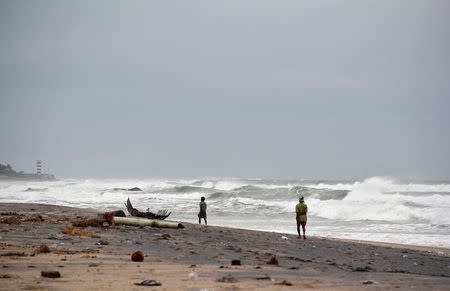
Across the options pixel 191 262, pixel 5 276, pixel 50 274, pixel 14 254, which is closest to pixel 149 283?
pixel 50 274

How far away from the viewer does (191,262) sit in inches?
415

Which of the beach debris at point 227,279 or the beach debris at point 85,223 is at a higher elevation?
the beach debris at point 85,223

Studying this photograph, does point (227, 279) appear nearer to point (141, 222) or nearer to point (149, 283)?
point (149, 283)

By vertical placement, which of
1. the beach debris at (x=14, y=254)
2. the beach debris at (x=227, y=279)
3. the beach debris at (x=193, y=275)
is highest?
the beach debris at (x=14, y=254)

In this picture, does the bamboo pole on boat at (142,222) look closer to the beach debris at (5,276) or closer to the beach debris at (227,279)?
the beach debris at (227,279)

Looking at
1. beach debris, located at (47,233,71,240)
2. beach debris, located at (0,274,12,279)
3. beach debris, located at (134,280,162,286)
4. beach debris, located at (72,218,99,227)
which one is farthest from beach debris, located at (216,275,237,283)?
beach debris, located at (72,218,99,227)

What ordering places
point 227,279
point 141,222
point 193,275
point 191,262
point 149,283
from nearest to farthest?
point 149,283, point 227,279, point 193,275, point 191,262, point 141,222

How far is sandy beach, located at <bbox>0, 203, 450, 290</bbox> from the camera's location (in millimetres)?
7766

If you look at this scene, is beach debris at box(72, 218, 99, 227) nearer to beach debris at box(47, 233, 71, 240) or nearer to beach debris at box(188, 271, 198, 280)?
beach debris at box(47, 233, 71, 240)

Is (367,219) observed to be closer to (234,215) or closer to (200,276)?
(234,215)

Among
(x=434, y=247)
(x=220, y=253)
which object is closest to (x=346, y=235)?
(x=434, y=247)

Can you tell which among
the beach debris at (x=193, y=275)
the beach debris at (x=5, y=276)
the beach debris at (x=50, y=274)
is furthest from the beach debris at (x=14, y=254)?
the beach debris at (x=193, y=275)

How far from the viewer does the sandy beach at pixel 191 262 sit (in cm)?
777

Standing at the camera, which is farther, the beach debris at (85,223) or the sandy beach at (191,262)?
the beach debris at (85,223)
